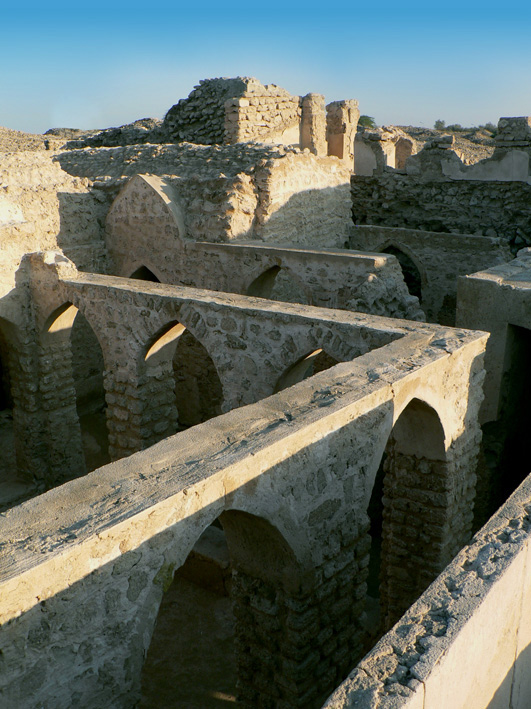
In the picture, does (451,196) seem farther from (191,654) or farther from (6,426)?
(191,654)

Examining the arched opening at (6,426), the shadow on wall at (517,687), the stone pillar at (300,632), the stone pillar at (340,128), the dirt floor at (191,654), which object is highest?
the stone pillar at (340,128)

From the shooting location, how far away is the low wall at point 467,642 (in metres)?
2.35

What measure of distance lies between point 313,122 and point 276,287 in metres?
5.40

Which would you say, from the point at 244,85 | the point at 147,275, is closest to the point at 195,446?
the point at 147,275

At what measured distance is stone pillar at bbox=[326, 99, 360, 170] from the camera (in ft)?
50.7

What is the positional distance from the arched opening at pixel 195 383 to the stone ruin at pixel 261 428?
0.04m

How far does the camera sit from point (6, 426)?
33.7ft

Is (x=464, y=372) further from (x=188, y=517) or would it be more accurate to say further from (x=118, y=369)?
(x=118, y=369)

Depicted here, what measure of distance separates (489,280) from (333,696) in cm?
548

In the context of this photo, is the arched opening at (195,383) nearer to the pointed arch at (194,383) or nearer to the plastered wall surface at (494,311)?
the pointed arch at (194,383)

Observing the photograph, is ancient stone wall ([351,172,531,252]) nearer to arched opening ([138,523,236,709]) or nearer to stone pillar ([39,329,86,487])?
stone pillar ([39,329,86,487])

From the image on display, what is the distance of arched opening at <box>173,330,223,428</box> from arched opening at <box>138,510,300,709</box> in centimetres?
228

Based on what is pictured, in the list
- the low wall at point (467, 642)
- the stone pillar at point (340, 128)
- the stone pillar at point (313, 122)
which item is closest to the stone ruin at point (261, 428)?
the low wall at point (467, 642)

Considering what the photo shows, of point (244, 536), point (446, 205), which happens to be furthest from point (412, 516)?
point (446, 205)
